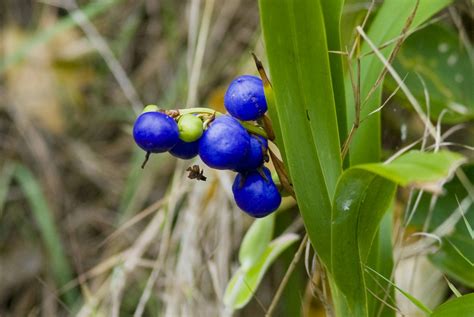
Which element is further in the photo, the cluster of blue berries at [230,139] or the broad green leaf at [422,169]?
the cluster of blue berries at [230,139]

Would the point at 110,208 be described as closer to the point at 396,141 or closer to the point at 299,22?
the point at 396,141

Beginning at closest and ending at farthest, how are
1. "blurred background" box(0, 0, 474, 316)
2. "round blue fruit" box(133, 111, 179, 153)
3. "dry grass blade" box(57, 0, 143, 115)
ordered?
"round blue fruit" box(133, 111, 179, 153), "blurred background" box(0, 0, 474, 316), "dry grass blade" box(57, 0, 143, 115)

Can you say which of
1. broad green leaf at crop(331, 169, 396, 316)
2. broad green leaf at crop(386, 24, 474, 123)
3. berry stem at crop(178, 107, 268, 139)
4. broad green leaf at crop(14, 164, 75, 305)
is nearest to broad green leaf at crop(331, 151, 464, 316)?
broad green leaf at crop(331, 169, 396, 316)

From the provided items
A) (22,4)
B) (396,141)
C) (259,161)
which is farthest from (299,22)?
(22,4)

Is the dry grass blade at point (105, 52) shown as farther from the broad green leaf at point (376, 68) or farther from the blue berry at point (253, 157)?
the blue berry at point (253, 157)

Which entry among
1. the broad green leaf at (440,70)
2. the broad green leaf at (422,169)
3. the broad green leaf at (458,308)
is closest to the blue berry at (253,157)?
the broad green leaf at (422,169)

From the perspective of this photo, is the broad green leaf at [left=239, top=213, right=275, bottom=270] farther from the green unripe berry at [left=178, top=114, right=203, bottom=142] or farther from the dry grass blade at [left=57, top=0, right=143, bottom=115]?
the dry grass blade at [left=57, top=0, right=143, bottom=115]

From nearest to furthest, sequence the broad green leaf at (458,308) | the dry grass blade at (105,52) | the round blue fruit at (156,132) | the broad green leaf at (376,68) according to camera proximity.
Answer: the round blue fruit at (156,132) < the broad green leaf at (458,308) < the broad green leaf at (376,68) < the dry grass blade at (105,52)

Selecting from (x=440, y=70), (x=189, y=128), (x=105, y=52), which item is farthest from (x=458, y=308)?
(x=105, y=52)
